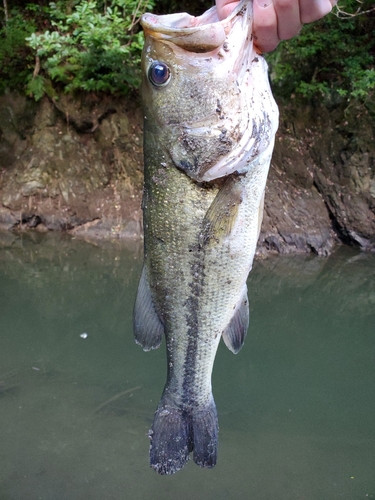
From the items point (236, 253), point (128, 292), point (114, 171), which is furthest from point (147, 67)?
point (114, 171)

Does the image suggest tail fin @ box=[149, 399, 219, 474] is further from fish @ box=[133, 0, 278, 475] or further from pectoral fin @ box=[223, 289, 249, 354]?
pectoral fin @ box=[223, 289, 249, 354]

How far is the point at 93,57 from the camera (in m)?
9.80

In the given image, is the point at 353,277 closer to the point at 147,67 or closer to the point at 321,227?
the point at 321,227

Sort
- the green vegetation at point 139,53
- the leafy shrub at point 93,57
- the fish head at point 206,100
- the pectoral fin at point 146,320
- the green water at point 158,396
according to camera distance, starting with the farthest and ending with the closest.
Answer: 1. the green vegetation at point 139,53
2. the leafy shrub at point 93,57
3. the green water at point 158,396
4. the pectoral fin at point 146,320
5. the fish head at point 206,100

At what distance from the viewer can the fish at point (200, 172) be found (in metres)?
1.68

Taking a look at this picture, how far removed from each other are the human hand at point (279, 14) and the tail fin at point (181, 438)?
141 cm

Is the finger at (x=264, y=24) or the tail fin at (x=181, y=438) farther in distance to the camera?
the tail fin at (x=181, y=438)

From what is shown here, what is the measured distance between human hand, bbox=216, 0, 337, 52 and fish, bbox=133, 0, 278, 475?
0.04 meters

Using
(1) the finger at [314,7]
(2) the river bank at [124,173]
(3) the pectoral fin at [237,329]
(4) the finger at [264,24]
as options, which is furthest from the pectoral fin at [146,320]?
(2) the river bank at [124,173]

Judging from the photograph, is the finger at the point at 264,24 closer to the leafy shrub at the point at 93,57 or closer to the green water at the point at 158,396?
the green water at the point at 158,396

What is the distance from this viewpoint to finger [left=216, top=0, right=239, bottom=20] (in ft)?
5.50

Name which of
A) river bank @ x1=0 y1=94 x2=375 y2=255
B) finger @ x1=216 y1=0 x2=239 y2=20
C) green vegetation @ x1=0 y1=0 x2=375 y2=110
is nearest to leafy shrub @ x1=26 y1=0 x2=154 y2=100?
green vegetation @ x1=0 y1=0 x2=375 y2=110

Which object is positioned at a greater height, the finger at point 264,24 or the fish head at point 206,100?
the finger at point 264,24

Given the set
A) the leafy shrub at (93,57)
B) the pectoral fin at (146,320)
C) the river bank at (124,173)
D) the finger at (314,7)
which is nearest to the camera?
the finger at (314,7)
